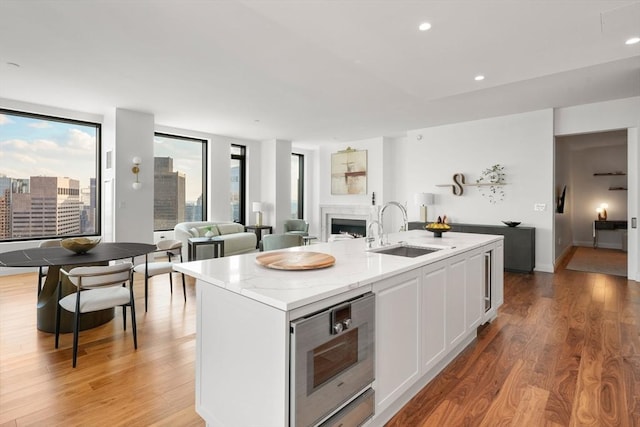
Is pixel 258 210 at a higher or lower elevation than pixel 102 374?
higher

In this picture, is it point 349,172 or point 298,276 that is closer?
point 298,276

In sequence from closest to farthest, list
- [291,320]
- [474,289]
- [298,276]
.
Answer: [291,320]
[298,276]
[474,289]

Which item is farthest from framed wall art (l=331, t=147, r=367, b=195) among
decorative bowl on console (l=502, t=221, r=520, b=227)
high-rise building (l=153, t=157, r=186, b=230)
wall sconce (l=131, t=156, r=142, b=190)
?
wall sconce (l=131, t=156, r=142, b=190)

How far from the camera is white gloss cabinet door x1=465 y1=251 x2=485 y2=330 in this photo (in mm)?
2625

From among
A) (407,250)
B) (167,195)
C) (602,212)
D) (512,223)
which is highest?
(167,195)

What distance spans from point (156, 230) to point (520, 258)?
718 centimetres

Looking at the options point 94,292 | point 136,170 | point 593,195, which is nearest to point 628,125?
point 593,195

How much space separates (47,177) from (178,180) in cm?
234

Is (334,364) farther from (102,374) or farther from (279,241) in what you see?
(279,241)

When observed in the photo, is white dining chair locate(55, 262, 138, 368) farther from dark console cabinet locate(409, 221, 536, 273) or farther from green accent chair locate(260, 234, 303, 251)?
dark console cabinet locate(409, 221, 536, 273)

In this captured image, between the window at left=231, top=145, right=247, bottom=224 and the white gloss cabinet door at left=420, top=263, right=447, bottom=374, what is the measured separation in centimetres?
704

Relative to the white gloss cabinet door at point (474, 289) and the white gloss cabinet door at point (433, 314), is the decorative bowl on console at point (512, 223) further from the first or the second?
the white gloss cabinet door at point (433, 314)

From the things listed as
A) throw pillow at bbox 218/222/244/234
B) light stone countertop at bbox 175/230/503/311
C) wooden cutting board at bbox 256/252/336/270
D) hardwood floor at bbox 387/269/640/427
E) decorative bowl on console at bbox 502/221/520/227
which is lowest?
hardwood floor at bbox 387/269/640/427

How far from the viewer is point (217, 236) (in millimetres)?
6480
